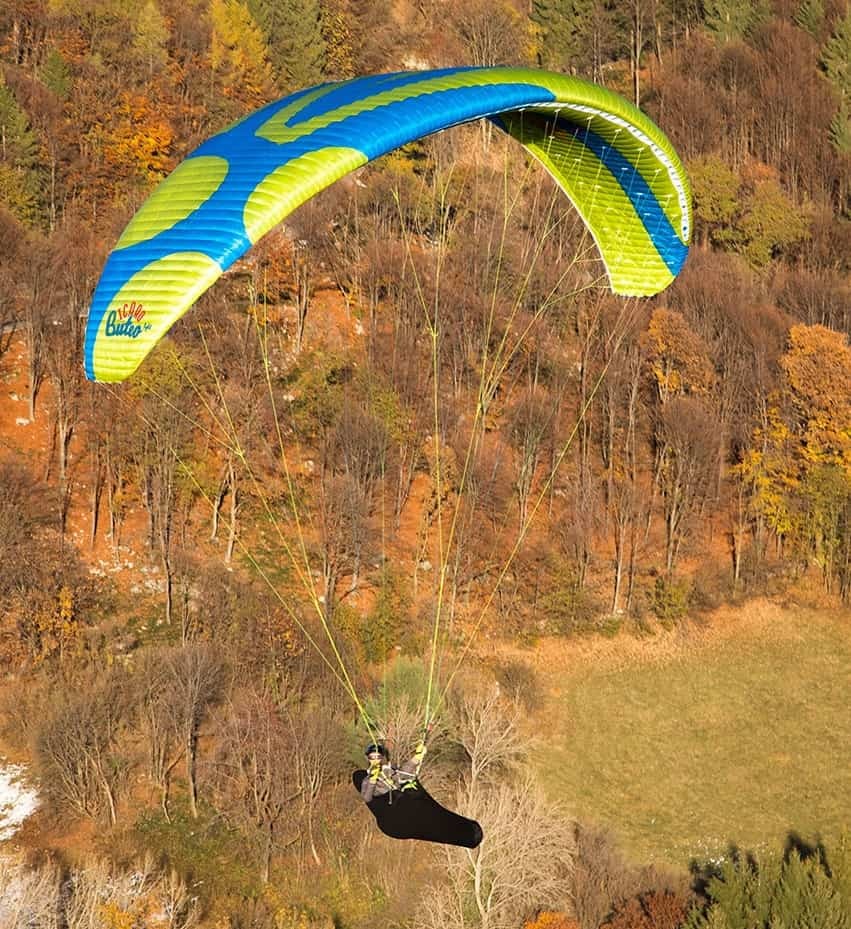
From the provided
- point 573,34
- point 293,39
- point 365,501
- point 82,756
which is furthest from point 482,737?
point 573,34

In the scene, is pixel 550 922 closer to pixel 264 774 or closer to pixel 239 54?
A: pixel 264 774

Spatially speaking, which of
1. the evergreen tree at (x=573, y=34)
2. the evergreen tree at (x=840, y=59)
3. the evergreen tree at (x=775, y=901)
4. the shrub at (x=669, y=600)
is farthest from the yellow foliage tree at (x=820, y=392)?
the evergreen tree at (x=573, y=34)

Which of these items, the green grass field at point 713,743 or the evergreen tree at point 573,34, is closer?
the green grass field at point 713,743

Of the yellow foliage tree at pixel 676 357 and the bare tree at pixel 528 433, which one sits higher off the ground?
the yellow foliage tree at pixel 676 357

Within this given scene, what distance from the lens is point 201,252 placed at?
33.2ft

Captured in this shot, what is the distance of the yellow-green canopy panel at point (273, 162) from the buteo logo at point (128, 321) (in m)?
0.01

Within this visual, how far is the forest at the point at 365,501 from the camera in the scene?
78.7 ft

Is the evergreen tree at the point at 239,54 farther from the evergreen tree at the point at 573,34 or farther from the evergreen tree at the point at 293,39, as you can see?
the evergreen tree at the point at 573,34

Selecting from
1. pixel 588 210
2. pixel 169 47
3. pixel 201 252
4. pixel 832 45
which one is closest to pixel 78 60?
pixel 169 47

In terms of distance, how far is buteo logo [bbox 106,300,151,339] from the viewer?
401 inches

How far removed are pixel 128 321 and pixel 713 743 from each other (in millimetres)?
23642

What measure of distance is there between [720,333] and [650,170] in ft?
90.4

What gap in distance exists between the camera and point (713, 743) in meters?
30.5

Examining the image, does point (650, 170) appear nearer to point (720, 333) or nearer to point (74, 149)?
point (720, 333)
